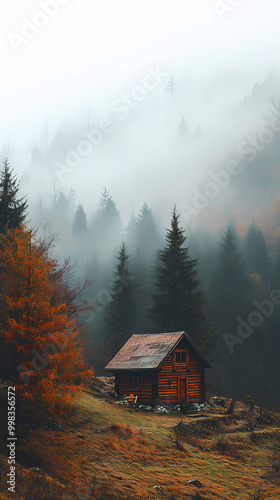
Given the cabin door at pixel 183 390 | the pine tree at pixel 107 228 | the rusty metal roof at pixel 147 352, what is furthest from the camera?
the pine tree at pixel 107 228

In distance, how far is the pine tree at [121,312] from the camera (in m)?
53.4

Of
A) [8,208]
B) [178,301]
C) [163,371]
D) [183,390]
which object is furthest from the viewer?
[178,301]

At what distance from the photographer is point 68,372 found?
20109 mm

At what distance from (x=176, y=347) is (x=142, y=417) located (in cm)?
748

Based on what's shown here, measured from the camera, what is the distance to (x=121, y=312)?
2170 inches

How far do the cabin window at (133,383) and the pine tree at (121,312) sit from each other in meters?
16.1

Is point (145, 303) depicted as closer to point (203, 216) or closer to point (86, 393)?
point (86, 393)

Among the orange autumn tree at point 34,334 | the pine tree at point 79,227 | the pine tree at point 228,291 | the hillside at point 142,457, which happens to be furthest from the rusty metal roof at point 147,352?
the pine tree at point 79,227

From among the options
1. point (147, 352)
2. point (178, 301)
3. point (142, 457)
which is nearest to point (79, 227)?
point (178, 301)

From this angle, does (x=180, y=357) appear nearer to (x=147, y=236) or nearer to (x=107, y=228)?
(x=147, y=236)

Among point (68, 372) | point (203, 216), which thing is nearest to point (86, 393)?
point (68, 372)

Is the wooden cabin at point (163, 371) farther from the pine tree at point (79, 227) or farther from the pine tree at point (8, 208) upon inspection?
the pine tree at point (79, 227)

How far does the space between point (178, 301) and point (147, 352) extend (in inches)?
470

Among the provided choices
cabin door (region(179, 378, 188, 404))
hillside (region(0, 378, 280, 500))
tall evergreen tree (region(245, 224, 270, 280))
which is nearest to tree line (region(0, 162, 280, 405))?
tall evergreen tree (region(245, 224, 270, 280))
